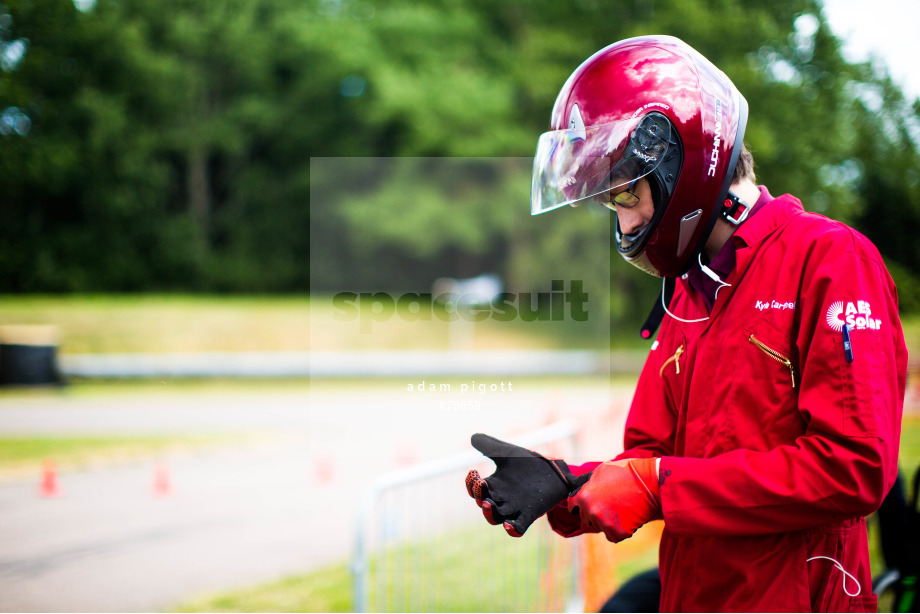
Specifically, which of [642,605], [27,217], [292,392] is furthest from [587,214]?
[27,217]

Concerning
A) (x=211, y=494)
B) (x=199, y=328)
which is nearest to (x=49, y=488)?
(x=211, y=494)

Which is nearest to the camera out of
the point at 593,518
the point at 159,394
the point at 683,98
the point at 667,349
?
the point at 593,518

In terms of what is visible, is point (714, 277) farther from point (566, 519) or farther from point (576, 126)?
point (566, 519)

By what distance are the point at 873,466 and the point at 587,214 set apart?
17.5 m

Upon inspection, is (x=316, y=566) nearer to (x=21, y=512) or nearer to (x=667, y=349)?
(x=21, y=512)

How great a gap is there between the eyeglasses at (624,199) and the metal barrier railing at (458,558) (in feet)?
6.03

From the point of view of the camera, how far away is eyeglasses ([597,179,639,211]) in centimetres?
157

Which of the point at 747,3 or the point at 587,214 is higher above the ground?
the point at 747,3

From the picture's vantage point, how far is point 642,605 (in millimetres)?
2223

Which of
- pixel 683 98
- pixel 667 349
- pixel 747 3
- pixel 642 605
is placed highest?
pixel 747 3

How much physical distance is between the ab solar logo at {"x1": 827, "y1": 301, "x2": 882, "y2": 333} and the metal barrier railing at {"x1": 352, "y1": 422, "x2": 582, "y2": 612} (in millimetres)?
2129

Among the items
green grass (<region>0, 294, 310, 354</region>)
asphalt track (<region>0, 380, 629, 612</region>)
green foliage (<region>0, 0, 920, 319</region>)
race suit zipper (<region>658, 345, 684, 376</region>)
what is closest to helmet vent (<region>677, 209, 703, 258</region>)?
race suit zipper (<region>658, 345, 684, 376</region>)

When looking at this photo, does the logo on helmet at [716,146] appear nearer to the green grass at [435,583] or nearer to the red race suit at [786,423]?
the red race suit at [786,423]

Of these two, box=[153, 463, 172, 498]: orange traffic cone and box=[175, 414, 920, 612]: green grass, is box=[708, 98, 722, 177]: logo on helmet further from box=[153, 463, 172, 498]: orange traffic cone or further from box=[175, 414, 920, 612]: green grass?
box=[153, 463, 172, 498]: orange traffic cone
